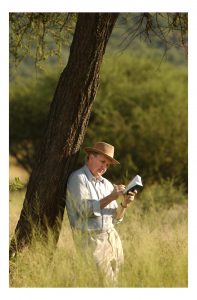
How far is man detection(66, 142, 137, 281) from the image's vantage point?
688cm

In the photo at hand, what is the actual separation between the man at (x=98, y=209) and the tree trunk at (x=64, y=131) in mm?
204

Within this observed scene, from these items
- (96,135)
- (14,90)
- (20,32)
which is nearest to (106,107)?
(96,135)

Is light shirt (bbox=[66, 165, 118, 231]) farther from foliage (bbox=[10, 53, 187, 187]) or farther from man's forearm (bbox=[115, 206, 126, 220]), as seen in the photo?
foliage (bbox=[10, 53, 187, 187])

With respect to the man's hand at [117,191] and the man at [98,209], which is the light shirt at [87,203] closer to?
the man at [98,209]

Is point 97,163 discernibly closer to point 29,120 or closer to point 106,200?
point 106,200

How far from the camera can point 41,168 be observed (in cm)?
739

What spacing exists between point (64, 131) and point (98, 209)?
0.92 m

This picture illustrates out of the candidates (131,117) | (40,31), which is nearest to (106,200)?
(40,31)

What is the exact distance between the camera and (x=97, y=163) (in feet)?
23.9

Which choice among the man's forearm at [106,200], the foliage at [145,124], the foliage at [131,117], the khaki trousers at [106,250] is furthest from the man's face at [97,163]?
the foliage at [145,124]

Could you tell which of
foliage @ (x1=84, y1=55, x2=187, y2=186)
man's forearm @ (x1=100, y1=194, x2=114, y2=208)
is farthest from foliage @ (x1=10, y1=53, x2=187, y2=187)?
man's forearm @ (x1=100, y1=194, x2=114, y2=208)

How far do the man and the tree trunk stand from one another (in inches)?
8.0
